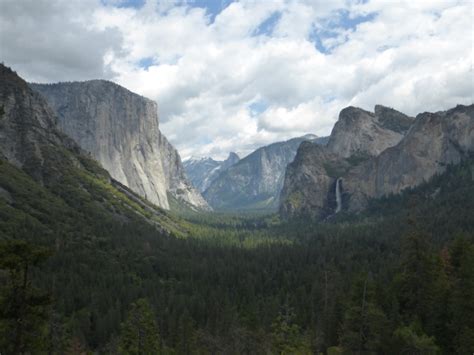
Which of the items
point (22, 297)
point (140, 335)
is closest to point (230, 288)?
point (140, 335)

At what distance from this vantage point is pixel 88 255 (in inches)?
5773

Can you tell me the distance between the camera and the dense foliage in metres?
52.1

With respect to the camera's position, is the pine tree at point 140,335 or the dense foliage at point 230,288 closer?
the dense foliage at point 230,288

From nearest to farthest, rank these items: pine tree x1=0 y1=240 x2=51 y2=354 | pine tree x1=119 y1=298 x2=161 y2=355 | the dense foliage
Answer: pine tree x1=0 y1=240 x2=51 y2=354 → the dense foliage → pine tree x1=119 y1=298 x2=161 y2=355

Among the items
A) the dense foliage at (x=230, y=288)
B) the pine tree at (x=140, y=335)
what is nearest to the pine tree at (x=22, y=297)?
the dense foliage at (x=230, y=288)

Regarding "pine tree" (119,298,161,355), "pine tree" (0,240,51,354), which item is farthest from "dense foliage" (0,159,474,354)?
"pine tree" (119,298,161,355)

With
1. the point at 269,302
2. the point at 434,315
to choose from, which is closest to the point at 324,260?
the point at 269,302

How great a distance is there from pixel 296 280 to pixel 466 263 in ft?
281

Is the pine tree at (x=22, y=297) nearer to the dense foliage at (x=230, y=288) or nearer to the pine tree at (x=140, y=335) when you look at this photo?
the dense foliage at (x=230, y=288)

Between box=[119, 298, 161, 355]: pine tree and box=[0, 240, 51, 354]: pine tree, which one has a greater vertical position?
box=[0, 240, 51, 354]: pine tree

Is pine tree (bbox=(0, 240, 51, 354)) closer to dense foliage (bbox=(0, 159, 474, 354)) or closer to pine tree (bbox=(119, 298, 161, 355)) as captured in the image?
dense foliage (bbox=(0, 159, 474, 354))

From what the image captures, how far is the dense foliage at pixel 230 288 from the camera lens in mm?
52062

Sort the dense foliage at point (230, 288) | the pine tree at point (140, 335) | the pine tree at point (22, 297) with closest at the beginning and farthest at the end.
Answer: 1. the pine tree at point (22, 297)
2. the dense foliage at point (230, 288)
3. the pine tree at point (140, 335)

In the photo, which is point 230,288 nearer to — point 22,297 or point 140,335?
point 140,335
